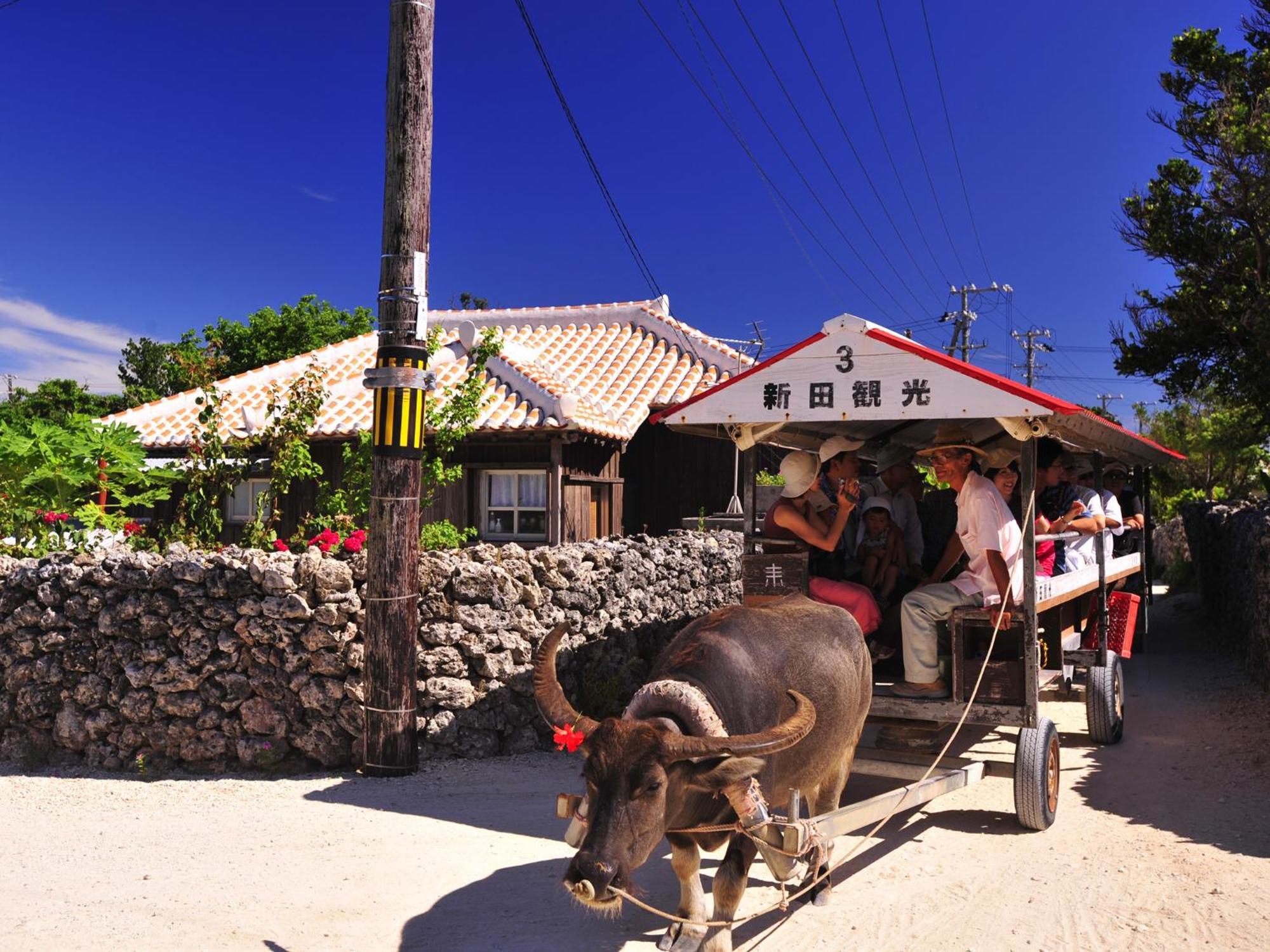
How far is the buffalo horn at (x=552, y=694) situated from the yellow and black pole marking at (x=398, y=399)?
130 inches

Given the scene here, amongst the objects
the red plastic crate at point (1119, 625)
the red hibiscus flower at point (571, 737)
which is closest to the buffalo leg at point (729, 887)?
the red hibiscus flower at point (571, 737)

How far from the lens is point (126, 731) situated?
263 inches

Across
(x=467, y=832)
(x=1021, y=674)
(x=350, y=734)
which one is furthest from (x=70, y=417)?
(x=1021, y=674)

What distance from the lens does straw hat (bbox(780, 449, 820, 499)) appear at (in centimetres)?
598

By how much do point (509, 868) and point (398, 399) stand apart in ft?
10.3

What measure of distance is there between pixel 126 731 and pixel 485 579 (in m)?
2.69

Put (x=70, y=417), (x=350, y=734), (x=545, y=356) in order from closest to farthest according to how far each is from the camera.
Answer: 1. (x=350, y=734)
2. (x=70, y=417)
3. (x=545, y=356)

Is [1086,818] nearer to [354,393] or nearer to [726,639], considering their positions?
[726,639]

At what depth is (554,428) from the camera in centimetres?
1270

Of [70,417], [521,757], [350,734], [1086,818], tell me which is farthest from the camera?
[70,417]

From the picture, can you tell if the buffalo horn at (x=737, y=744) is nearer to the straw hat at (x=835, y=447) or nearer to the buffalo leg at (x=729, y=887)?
the buffalo leg at (x=729, y=887)

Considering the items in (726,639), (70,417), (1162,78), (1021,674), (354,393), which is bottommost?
(1021,674)

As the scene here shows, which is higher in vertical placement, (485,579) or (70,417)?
(70,417)

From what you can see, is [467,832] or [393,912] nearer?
[393,912]
